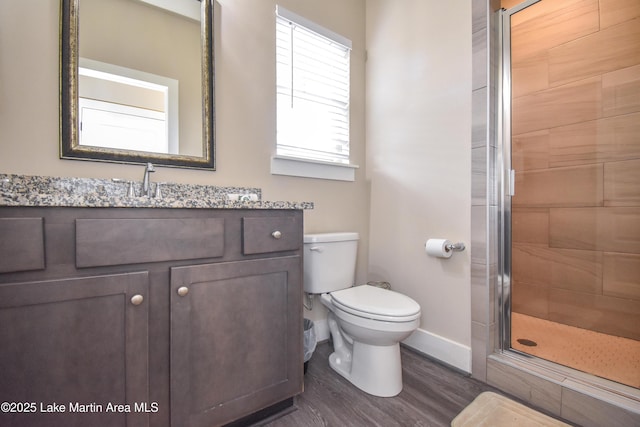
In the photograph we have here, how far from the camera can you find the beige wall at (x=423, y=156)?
161 centimetres

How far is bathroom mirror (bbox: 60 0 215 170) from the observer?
121 centimetres

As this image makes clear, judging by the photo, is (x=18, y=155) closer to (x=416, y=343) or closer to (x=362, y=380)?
(x=362, y=380)

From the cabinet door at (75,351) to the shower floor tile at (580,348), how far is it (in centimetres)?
175

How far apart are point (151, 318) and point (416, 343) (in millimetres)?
1523

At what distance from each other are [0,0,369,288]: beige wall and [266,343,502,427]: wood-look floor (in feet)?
2.60

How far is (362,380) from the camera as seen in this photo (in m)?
1.43

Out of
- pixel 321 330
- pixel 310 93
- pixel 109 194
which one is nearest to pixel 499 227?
pixel 321 330

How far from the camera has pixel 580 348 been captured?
1.72m

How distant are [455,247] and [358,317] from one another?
27.1 inches

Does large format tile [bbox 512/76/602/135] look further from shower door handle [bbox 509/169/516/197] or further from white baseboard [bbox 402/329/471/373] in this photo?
white baseboard [bbox 402/329/471/373]

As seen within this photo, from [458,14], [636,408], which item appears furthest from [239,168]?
[636,408]

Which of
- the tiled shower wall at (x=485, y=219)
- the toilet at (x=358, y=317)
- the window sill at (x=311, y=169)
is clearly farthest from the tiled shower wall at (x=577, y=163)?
the window sill at (x=311, y=169)

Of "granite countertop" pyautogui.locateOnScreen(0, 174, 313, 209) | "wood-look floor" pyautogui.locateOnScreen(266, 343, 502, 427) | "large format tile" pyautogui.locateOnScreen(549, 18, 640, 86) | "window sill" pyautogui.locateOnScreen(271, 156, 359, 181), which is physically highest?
"large format tile" pyautogui.locateOnScreen(549, 18, 640, 86)

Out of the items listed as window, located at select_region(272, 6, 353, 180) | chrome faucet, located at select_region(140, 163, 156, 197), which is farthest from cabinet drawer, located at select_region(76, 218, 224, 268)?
window, located at select_region(272, 6, 353, 180)
